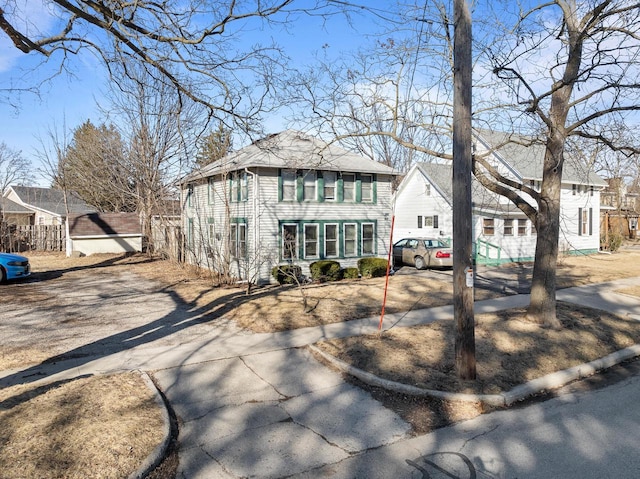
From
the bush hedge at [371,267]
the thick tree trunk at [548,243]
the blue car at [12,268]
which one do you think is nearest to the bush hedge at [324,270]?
the bush hedge at [371,267]

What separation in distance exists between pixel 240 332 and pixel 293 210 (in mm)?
8806

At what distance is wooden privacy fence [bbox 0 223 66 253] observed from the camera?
28609 millimetres

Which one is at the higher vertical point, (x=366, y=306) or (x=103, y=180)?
→ (x=103, y=180)

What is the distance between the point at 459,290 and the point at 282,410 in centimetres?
289

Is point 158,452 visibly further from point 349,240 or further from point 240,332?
point 349,240

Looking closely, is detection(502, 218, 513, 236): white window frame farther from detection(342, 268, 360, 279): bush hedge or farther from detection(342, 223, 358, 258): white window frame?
detection(342, 268, 360, 279): bush hedge

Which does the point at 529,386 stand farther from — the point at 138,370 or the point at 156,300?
the point at 156,300

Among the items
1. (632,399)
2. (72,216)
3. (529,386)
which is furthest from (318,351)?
(72,216)

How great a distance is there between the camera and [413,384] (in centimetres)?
621

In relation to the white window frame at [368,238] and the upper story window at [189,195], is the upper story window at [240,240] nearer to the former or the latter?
the white window frame at [368,238]

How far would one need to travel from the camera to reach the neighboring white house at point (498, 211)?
76.3 feet

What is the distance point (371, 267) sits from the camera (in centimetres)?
1762

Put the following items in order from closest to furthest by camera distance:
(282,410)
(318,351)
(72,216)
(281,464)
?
(281,464) → (282,410) → (318,351) → (72,216)

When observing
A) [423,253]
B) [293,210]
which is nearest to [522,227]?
[423,253]
